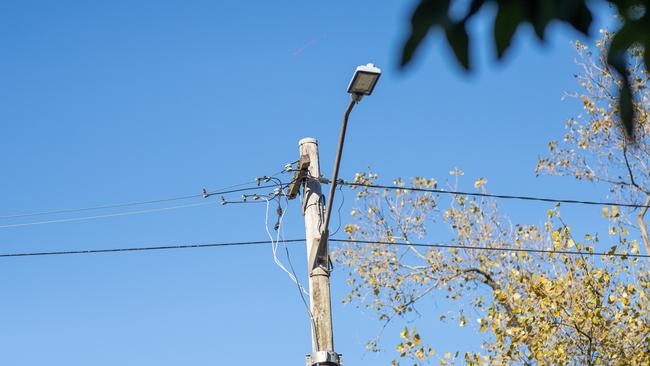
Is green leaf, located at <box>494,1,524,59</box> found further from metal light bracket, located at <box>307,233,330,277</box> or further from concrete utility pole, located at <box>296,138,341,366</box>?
metal light bracket, located at <box>307,233,330,277</box>

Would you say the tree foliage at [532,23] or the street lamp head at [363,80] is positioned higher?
the street lamp head at [363,80]

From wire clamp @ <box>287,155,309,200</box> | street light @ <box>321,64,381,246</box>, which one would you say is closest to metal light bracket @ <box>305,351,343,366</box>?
street light @ <box>321,64,381,246</box>

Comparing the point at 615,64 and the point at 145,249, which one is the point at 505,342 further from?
the point at 615,64

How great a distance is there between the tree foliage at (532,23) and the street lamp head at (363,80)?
6.58m

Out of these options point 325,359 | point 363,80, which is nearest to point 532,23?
point 363,80

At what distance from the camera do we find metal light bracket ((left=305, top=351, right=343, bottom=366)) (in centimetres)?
888

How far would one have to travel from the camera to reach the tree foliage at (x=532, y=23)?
173cm

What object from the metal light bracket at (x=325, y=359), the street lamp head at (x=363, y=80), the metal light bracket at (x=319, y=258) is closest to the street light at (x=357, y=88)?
the street lamp head at (x=363, y=80)

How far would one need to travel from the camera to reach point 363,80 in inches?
334

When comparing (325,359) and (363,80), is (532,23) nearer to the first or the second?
(363,80)

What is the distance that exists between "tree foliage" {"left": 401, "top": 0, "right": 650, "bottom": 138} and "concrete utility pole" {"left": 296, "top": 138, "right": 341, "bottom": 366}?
7.42 metres

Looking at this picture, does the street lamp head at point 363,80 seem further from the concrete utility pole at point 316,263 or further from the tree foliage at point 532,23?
the tree foliage at point 532,23

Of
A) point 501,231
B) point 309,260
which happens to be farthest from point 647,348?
point 309,260

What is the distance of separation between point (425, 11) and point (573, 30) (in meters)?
0.31
